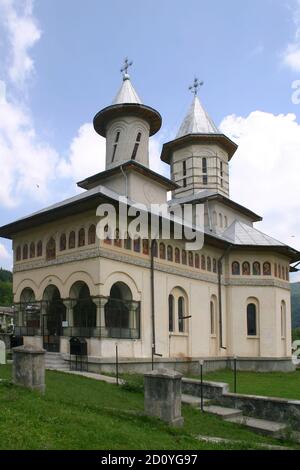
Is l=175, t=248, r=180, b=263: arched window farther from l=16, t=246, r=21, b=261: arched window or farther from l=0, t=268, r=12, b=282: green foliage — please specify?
l=0, t=268, r=12, b=282: green foliage

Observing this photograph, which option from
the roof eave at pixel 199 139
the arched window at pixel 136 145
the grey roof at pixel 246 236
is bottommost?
the grey roof at pixel 246 236

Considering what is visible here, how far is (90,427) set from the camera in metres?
7.88

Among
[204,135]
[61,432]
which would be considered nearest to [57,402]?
[61,432]

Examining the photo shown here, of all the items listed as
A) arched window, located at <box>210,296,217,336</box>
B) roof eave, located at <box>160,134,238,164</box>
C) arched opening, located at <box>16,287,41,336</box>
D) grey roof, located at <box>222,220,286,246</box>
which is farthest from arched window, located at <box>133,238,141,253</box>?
roof eave, located at <box>160,134,238,164</box>

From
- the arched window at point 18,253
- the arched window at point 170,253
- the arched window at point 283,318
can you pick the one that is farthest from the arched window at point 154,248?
the arched window at point 283,318

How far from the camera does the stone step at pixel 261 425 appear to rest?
429 inches

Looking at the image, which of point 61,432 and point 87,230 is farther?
point 87,230

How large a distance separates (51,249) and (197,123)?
16.9 m

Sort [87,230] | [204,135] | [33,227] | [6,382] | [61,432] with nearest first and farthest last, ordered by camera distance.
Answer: [61,432] → [6,382] → [87,230] → [33,227] → [204,135]

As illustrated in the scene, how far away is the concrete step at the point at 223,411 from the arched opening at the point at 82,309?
8564 millimetres

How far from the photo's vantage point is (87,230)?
67.5 feet

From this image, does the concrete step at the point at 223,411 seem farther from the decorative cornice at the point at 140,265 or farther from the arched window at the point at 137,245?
the arched window at the point at 137,245

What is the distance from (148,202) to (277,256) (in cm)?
869

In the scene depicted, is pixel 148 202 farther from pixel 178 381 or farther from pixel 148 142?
pixel 178 381
